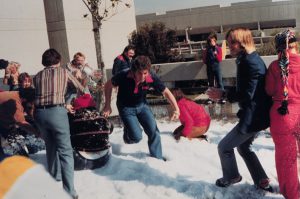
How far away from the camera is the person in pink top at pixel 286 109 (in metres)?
3.79

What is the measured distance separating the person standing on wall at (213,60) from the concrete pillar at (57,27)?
5.66 meters

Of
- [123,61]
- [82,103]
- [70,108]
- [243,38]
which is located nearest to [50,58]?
[70,108]

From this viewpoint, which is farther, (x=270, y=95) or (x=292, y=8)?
(x=292, y=8)

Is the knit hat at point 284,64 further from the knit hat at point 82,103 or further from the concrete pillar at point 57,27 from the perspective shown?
the concrete pillar at point 57,27

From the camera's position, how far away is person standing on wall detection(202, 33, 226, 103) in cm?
1074

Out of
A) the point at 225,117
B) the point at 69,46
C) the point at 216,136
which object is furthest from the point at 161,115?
the point at 69,46

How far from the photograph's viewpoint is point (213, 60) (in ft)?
35.8

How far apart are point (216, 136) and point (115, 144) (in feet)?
5.58

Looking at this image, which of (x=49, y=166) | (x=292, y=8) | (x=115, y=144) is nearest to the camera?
(x=49, y=166)

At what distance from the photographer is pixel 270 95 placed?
401cm

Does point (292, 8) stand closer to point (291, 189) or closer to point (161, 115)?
point (161, 115)

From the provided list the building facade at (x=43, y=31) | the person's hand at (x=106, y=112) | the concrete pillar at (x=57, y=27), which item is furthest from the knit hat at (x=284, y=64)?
the concrete pillar at (x=57, y=27)

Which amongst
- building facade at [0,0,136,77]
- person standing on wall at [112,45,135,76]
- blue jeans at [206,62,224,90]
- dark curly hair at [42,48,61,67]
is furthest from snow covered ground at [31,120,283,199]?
building facade at [0,0,136,77]

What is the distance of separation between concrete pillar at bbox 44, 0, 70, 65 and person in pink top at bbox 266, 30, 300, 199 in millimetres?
11379
